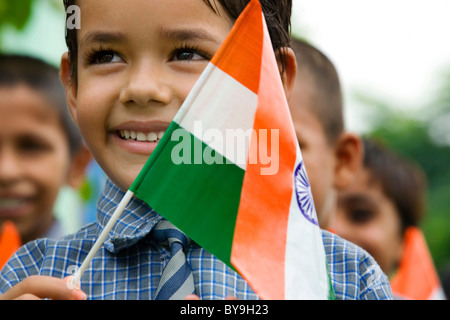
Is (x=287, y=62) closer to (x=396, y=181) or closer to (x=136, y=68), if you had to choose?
(x=136, y=68)

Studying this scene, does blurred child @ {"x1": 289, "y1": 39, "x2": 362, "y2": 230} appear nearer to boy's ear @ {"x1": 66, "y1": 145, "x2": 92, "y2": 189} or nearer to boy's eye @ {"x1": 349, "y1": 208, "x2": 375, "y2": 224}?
boy's eye @ {"x1": 349, "y1": 208, "x2": 375, "y2": 224}

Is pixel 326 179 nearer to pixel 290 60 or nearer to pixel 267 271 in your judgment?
pixel 290 60

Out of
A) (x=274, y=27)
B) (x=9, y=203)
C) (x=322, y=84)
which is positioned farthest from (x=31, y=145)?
(x=274, y=27)

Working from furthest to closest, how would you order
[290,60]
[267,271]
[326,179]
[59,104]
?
[59,104], [326,179], [290,60], [267,271]

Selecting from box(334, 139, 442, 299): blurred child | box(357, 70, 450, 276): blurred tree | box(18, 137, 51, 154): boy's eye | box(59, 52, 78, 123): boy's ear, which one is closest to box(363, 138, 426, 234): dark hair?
box(334, 139, 442, 299): blurred child

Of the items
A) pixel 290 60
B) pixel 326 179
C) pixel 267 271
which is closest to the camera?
pixel 267 271

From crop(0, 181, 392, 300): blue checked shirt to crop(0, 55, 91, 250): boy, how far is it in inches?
75.8

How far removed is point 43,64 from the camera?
436cm

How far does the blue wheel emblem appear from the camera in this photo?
5.14 ft

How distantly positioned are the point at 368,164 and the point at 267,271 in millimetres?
3047

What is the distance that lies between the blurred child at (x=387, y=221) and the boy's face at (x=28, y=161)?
1475mm

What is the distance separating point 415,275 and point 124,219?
8.82ft
